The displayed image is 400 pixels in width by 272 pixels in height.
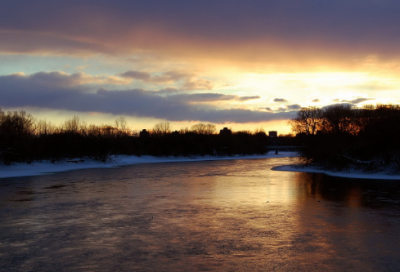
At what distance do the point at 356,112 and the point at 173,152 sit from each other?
52.2 metres

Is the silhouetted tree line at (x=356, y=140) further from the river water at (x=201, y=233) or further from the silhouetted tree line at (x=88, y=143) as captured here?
the silhouetted tree line at (x=88, y=143)

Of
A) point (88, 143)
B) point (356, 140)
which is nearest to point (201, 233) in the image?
point (356, 140)

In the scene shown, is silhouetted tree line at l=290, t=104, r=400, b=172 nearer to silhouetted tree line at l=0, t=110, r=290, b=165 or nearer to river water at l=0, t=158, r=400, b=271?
river water at l=0, t=158, r=400, b=271

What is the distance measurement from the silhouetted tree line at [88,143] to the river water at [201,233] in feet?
105

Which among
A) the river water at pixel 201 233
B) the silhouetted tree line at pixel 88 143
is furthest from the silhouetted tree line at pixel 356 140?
the silhouetted tree line at pixel 88 143

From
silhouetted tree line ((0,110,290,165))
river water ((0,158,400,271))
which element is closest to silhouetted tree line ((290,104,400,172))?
river water ((0,158,400,271))

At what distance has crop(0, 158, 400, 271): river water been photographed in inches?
345

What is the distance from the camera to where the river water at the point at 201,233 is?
877cm

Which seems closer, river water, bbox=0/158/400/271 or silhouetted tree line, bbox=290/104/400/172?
river water, bbox=0/158/400/271

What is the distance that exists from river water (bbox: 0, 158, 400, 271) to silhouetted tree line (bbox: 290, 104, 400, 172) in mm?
19171

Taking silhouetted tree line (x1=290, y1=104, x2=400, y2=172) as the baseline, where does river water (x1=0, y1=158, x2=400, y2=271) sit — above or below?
below

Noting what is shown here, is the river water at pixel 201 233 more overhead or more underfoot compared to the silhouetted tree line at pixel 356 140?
more underfoot

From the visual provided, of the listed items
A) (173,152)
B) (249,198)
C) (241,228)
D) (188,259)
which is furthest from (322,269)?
(173,152)

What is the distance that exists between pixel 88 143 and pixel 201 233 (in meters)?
56.6
